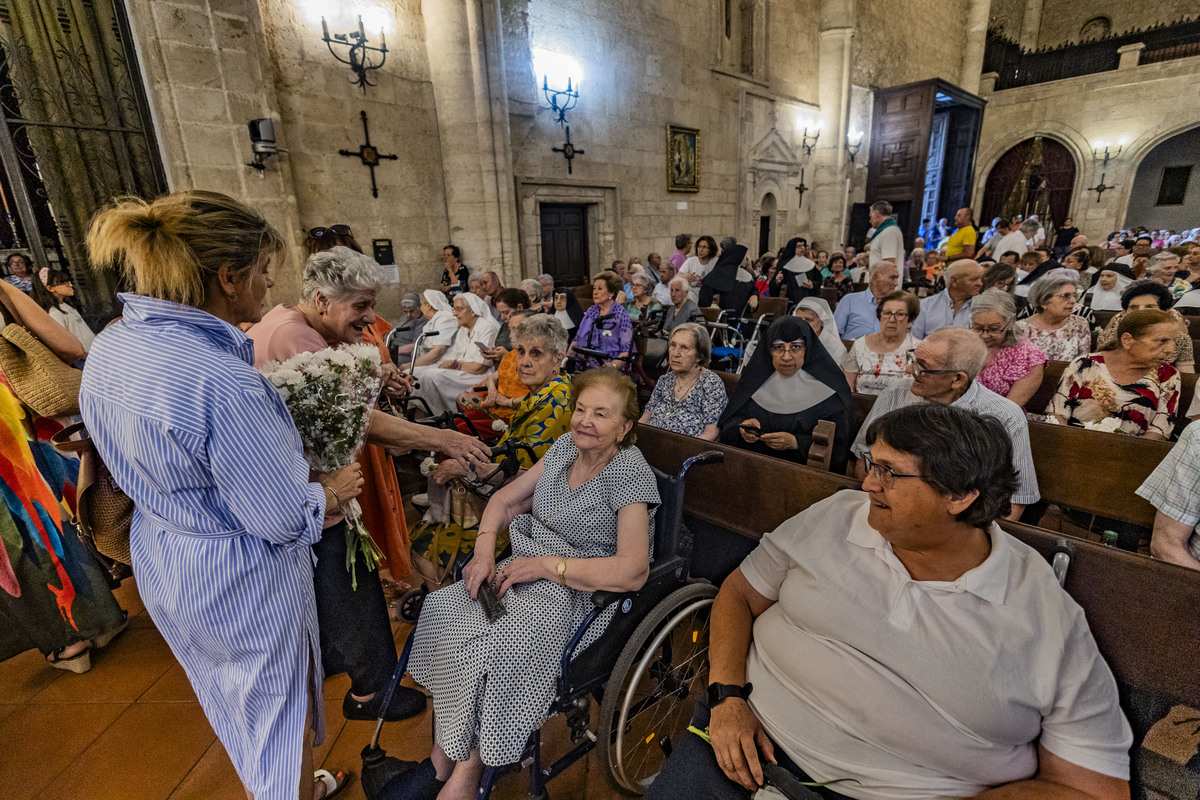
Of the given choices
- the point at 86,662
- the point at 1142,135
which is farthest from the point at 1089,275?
the point at 1142,135

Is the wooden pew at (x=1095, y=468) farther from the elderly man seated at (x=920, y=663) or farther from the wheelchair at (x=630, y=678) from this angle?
the wheelchair at (x=630, y=678)

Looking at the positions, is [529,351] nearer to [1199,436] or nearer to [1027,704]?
[1027,704]

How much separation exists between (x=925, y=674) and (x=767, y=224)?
12986 mm

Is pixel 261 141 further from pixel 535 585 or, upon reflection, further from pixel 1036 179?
pixel 1036 179

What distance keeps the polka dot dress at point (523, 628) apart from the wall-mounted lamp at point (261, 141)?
495 centimetres

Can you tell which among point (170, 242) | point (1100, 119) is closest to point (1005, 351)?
point (170, 242)

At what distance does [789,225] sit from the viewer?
13.1 meters

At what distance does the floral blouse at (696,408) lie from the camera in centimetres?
296

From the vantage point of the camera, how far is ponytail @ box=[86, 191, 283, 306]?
1.13m

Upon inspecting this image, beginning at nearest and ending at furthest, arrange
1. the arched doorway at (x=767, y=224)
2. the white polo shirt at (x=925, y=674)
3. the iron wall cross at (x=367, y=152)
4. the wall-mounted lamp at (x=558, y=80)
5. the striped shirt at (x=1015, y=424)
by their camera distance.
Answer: the white polo shirt at (x=925, y=674) < the striped shirt at (x=1015, y=424) < the iron wall cross at (x=367, y=152) < the wall-mounted lamp at (x=558, y=80) < the arched doorway at (x=767, y=224)

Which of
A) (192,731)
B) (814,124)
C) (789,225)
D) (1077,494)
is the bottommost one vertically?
(192,731)

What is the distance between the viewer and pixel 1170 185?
16.6 meters

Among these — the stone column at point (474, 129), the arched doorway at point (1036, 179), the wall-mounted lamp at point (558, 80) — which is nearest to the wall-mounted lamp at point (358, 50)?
the stone column at point (474, 129)

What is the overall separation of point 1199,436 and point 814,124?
44.1 ft
